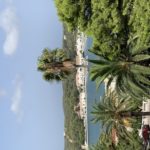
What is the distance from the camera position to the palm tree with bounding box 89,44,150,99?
57.3 m

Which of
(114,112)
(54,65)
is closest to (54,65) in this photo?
(54,65)

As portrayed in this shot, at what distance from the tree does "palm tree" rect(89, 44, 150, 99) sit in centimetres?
1380

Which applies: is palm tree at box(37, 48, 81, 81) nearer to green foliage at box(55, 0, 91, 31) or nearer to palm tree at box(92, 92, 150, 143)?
palm tree at box(92, 92, 150, 143)

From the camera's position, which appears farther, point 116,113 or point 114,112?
point 114,112

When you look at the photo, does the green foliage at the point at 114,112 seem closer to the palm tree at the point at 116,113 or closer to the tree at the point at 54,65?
the palm tree at the point at 116,113

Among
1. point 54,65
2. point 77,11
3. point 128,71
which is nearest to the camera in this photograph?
point 128,71

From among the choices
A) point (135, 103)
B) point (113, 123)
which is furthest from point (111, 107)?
point (135, 103)

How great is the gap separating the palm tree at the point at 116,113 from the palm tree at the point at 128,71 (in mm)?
6749

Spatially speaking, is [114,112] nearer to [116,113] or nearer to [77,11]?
[116,113]

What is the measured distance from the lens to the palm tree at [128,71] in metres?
57.3

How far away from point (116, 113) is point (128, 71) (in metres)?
8.71

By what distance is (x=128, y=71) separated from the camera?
57.5 metres

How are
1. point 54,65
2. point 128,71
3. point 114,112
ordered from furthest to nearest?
point 54,65 < point 114,112 < point 128,71

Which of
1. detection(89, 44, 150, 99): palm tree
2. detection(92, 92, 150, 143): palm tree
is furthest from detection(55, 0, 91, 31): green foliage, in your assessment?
detection(92, 92, 150, 143): palm tree
